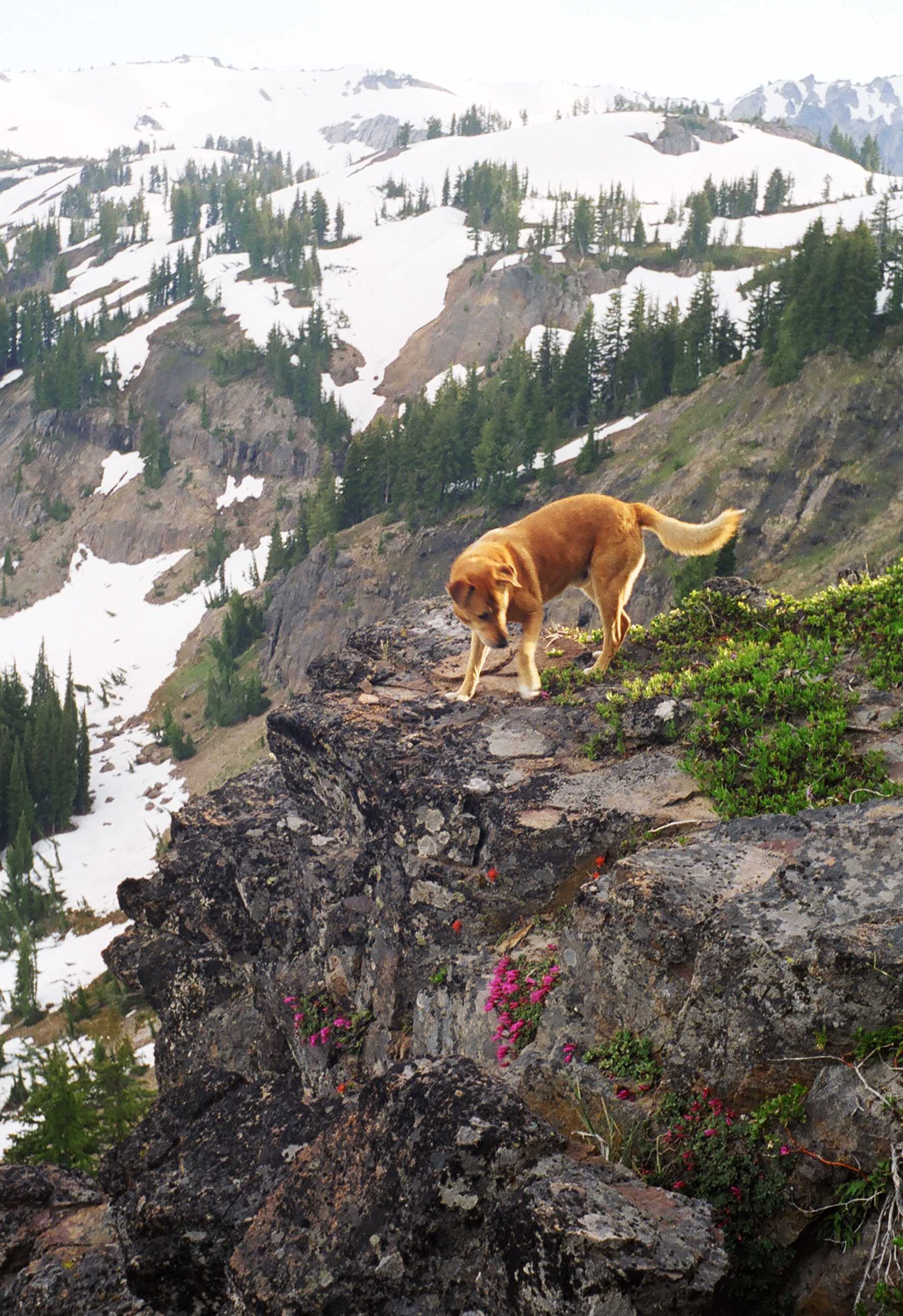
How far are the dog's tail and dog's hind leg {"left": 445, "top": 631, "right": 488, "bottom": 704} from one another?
9.30 feet

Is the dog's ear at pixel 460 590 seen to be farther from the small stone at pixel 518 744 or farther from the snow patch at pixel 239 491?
the snow patch at pixel 239 491

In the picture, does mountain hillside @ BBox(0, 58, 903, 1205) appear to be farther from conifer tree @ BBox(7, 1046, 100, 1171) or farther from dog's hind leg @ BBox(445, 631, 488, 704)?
dog's hind leg @ BBox(445, 631, 488, 704)

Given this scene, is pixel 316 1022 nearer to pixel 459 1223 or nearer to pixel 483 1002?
pixel 483 1002

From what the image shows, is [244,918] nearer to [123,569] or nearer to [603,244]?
[123,569]

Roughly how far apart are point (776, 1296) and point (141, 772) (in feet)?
305

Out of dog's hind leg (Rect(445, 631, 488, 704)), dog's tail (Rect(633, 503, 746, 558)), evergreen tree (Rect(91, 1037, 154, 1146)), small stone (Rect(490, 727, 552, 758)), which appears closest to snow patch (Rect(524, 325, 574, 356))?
evergreen tree (Rect(91, 1037, 154, 1146))

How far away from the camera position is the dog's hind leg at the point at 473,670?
44.0 ft

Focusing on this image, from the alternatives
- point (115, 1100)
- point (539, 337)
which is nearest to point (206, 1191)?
point (115, 1100)

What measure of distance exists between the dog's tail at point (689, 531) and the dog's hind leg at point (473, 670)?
9.30 ft

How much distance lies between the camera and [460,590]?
36.9ft

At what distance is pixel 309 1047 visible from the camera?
546 inches

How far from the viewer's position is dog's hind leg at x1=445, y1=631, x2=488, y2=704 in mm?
13406

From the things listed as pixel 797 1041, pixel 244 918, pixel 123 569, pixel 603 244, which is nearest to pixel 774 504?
pixel 244 918

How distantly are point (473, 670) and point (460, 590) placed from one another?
2629 millimetres
